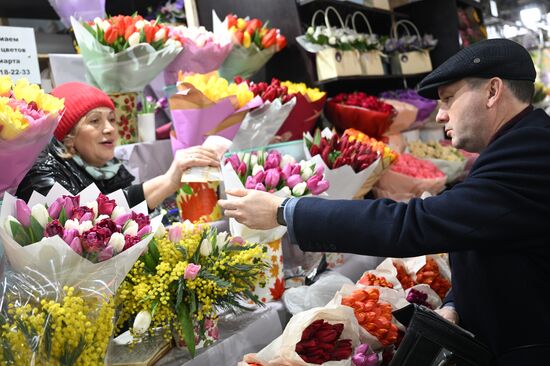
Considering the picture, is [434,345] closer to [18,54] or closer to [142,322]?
[142,322]

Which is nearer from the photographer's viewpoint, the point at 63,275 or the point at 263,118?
the point at 63,275

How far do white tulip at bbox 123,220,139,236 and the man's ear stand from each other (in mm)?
1017

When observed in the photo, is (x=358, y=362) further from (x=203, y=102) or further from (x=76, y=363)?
(x=203, y=102)

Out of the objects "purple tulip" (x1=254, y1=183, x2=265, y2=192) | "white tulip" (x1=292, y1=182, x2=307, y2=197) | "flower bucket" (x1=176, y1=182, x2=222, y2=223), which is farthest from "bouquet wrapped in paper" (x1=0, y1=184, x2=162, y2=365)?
"flower bucket" (x1=176, y1=182, x2=222, y2=223)

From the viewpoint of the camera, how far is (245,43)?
330 cm

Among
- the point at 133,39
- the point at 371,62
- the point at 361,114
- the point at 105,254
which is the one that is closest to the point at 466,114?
the point at 105,254

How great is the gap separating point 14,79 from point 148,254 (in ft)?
3.03

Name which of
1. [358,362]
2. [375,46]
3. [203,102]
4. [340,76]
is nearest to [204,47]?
[203,102]

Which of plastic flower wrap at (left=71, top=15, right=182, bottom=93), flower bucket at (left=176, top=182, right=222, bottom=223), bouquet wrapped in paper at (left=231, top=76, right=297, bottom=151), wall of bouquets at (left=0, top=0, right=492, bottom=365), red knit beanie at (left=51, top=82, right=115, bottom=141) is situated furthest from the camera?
bouquet wrapped in paper at (left=231, top=76, right=297, bottom=151)

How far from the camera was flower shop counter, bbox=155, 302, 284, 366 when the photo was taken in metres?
1.71

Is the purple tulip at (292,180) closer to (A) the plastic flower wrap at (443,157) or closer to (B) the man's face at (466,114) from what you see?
(B) the man's face at (466,114)

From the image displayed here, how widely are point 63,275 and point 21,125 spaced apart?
0.44 metres

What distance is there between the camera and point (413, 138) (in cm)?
468

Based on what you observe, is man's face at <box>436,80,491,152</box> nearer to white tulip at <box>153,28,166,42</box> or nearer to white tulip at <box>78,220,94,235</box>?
white tulip at <box>78,220,94,235</box>
